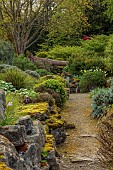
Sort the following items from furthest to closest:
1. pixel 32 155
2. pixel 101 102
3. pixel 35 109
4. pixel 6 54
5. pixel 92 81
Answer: pixel 6 54 → pixel 92 81 → pixel 101 102 → pixel 35 109 → pixel 32 155

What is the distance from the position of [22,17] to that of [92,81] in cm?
959

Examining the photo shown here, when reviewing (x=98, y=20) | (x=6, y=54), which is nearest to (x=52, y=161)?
(x=6, y=54)

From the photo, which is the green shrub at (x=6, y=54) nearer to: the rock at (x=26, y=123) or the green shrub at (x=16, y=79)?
the green shrub at (x=16, y=79)

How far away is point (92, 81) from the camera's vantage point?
55.9 ft

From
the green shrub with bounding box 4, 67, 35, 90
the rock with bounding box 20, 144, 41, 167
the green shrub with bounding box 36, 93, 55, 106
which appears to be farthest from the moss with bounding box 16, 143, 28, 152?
the green shrub with bounding box 4, 67, 35, 90

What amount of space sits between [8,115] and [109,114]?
160 centimetres

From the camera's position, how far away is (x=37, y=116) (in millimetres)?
7227

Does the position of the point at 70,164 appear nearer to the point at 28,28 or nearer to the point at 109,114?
the point at 109,114

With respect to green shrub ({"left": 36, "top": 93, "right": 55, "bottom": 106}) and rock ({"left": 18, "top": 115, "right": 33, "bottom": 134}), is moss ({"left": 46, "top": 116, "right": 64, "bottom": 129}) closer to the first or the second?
green shrub ({"left": 36, "top": 93, "right": 55, "bottom": 106})

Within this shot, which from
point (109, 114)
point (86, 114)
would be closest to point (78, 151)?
point (109, 114)

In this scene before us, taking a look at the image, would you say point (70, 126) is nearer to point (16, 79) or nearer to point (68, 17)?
point (16, 79)

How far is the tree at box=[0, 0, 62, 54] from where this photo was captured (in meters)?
23.3

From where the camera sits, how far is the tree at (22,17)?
23.3 m

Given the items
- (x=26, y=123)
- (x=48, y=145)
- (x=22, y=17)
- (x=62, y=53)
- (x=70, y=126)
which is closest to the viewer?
(x=26, y=123)
